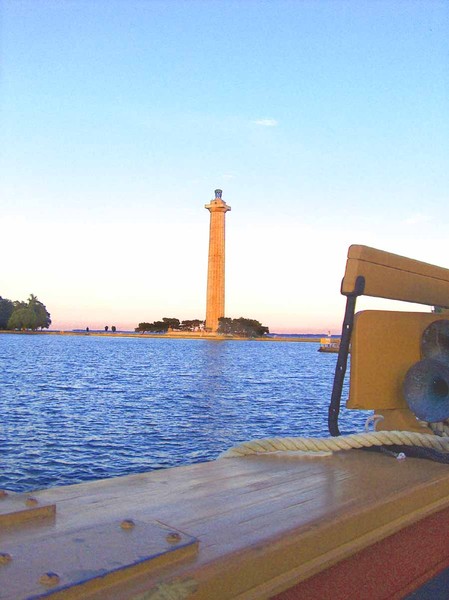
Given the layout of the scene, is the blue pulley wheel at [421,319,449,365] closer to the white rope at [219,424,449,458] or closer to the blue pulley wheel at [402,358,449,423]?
the blue pulley wheel at [402,358,449,423]

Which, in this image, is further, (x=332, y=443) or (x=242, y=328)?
(x=242, y=328)

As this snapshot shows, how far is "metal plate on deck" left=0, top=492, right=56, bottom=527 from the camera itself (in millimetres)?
2006

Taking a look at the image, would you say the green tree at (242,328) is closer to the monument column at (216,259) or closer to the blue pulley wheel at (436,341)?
the monument column at (216,259)

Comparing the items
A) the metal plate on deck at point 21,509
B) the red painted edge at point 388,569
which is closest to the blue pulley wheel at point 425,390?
the red painted edge at point 388,569

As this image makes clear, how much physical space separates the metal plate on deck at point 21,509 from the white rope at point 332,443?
1382 mm

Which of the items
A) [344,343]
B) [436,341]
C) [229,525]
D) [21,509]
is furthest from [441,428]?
[21,509]

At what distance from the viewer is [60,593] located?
148 centimetres

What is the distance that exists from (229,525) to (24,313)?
142873 mm

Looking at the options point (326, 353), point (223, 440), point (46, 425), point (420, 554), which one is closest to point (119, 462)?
point (223, 440)

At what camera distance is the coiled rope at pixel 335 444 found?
3409 millimetres

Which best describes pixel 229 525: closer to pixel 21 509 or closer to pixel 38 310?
pixel 21 509

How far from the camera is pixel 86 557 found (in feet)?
5.64

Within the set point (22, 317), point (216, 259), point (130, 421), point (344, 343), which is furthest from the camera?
point (22, 317)

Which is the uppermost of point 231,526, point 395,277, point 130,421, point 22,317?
point 22,317
